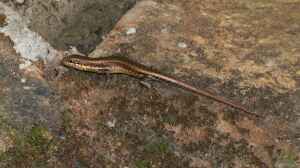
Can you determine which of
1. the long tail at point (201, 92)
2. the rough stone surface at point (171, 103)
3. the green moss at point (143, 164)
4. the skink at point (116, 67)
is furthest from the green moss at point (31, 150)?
the long tail at point (201, 92)

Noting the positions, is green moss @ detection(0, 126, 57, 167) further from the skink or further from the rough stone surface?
the skink

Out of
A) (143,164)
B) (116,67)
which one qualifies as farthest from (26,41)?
(143,164)

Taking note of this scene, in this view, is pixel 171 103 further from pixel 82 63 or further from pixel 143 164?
pixel 82 63

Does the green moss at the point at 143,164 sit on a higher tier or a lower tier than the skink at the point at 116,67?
lower

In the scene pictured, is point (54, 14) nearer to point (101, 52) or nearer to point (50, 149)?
point (101, 52)

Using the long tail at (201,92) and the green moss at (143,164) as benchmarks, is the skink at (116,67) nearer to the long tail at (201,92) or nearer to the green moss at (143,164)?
the long tail at (201,92)

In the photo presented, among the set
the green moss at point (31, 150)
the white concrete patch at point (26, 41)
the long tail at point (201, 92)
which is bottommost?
the green moss at point (31, 150)

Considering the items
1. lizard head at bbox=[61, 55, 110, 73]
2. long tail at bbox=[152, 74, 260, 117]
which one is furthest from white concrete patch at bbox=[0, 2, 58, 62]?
long tail at bbox=[152, 74, 260, 117]

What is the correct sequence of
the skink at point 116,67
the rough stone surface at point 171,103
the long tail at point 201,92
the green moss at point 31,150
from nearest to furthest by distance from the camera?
the green moss at point 31,150 < the rough stone surface at point 171,103 < the long tail at point 201,92 < the skink at point 116,67

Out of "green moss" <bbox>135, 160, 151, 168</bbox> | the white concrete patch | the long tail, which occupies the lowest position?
"green moss" <bbox>135, 160, 151, 168</bbox>

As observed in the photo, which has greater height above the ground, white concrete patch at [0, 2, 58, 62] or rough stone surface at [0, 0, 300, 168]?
white concrete patch at [0, 2, 58, 62]
